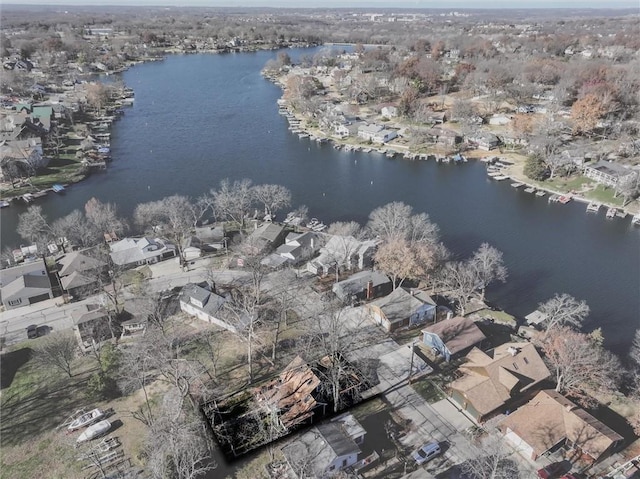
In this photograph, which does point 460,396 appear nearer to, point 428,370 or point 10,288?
point 428,370

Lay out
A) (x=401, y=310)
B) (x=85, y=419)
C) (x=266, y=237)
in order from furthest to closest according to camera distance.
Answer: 1. (x=266, y=237)
2. (x=401, y=310)
3. (x=85, y=419)

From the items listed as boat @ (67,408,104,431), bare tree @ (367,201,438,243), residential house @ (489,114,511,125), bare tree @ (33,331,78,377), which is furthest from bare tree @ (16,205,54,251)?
residential house @ (489,114,511,125)

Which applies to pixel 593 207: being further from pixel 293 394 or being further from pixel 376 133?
pixel 293 394

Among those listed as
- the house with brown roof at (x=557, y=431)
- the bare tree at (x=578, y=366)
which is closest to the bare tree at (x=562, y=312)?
the bare tree at (x=578, y=366)

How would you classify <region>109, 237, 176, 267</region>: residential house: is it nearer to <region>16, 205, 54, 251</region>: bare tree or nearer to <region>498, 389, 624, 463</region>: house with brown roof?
<region>16, 205, 54, 251</region>: bare tree

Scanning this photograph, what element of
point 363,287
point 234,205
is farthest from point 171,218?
point 363,287
